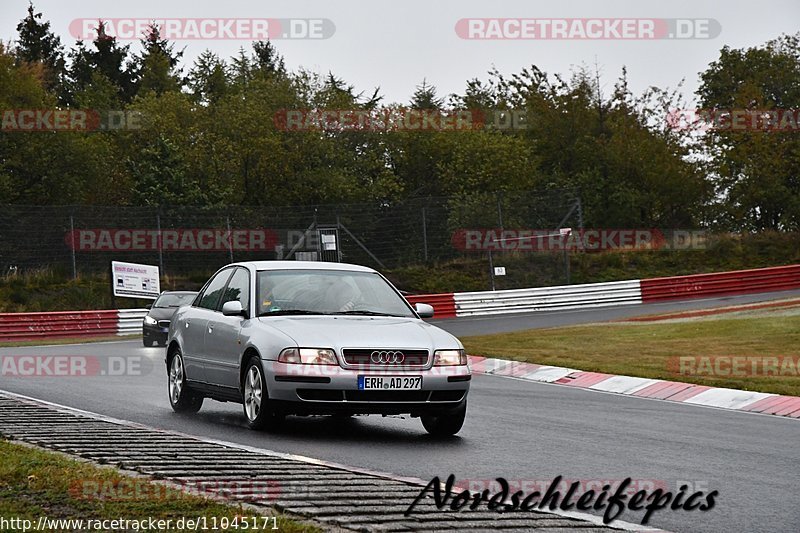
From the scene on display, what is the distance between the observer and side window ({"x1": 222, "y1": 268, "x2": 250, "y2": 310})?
11969 millimetres

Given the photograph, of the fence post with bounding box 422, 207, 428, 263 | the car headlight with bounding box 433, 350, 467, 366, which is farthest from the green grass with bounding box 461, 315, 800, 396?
the fence post with bounding box 422, 207, 428, 263

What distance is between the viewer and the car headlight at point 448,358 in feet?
35.5

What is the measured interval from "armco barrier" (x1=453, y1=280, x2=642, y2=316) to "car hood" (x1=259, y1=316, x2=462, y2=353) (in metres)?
26.9

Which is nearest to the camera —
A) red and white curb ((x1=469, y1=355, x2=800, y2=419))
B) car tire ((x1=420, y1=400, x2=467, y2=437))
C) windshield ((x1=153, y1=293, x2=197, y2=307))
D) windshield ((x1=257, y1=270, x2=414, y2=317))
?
car tire ((x1=420, y1=400, x2=467, y2=437))

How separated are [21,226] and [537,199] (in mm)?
16025

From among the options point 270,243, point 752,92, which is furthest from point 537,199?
point 752,92

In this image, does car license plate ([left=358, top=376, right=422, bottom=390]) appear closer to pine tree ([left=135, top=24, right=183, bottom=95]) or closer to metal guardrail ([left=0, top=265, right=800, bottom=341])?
metal guardrail ([left=0, top=265, right=800, bottom=341])

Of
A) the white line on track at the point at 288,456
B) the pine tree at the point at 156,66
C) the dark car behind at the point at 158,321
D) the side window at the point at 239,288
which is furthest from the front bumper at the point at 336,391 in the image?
the pine tree at the point at 156,66

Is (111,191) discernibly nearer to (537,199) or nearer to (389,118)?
(389,118)

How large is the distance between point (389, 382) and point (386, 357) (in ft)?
0.70

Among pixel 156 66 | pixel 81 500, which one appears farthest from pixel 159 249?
pixel 156 66

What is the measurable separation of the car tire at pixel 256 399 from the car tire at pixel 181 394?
163 centimetres

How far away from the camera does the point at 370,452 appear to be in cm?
967

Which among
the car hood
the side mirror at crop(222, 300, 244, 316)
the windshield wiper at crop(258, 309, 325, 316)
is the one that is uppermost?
the side mirror at crop(222, 300, 244, 316)
